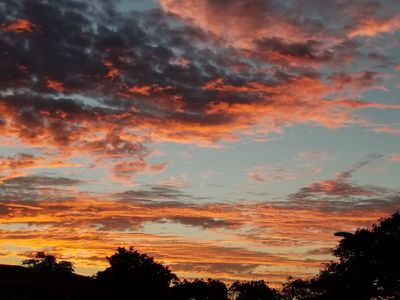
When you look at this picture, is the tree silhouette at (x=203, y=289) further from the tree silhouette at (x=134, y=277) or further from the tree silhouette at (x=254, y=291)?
the tree silhouette at (x=134, y=277)

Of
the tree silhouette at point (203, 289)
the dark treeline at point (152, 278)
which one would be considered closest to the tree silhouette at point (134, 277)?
the dark treeline at point (152, 278)

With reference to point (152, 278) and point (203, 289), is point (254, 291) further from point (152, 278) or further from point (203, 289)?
point (152, 278)

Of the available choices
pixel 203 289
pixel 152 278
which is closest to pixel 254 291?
pixel 203 289

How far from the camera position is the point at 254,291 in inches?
5984

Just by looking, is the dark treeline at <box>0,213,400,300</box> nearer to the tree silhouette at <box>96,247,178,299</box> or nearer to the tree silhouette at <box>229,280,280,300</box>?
the tree silhouette at <box>96,247,178,299</box>

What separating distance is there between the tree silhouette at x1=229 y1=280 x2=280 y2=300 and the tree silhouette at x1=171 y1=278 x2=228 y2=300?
5.23 meters

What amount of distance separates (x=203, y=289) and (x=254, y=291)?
21.1m

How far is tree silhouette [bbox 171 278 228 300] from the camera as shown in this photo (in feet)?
430

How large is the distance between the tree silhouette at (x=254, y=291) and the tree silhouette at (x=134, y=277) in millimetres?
85476

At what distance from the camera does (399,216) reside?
6912cm

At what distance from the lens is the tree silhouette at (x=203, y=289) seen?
131000 millimetres

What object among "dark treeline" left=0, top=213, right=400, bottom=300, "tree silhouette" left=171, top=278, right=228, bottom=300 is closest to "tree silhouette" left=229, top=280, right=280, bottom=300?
"tree silhouette" left=171, top=278, right=228, bottom=300

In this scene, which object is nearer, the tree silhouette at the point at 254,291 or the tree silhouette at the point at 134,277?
the tree silhouette at the point at 134,277

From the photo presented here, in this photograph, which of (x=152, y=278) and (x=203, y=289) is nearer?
(x=152, y=278)
